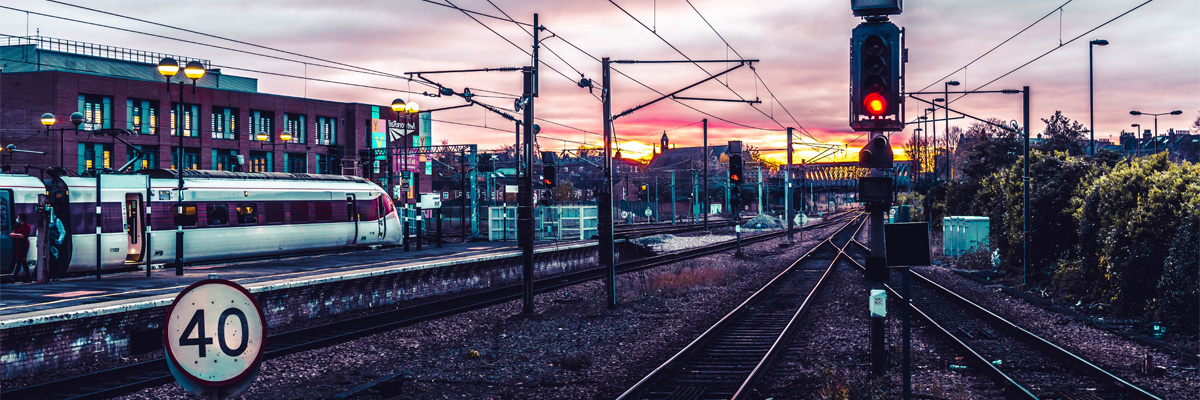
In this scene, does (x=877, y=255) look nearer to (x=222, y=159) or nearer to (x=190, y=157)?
(x=190, y=157)

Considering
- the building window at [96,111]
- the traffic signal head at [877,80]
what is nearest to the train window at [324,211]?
the traffic signal head at [877,80]

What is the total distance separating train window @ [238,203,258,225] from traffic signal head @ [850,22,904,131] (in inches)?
911

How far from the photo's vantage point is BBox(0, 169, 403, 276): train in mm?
21953

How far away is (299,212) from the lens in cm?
3075

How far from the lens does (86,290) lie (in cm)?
1847

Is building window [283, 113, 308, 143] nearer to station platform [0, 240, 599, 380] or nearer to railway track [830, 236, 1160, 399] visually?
station platform [0, 240, 599, 380]

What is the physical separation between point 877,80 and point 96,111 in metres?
59.9

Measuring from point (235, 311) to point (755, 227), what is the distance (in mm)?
70027

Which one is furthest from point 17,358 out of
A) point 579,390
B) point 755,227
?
point 755,227

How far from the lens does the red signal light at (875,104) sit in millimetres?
9773

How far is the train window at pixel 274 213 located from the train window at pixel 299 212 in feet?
2.34

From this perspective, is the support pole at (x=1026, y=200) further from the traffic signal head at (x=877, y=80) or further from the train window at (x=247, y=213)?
the train window at (x=247, y=213)

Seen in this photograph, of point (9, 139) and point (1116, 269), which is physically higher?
point (9, 139)

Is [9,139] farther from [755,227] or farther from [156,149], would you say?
[755,227]
